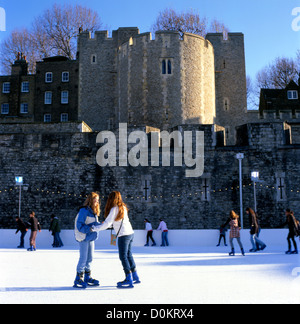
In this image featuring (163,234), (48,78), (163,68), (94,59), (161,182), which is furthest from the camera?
(48,78)

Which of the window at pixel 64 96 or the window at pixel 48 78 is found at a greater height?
the window at pixel 48 78

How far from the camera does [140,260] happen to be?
28.5 ft

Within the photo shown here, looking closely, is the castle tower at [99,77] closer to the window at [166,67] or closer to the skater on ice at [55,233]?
the window at [166,67]

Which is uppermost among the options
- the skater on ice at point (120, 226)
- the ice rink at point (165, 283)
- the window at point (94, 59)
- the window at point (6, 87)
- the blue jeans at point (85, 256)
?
the window at point (94, 59)

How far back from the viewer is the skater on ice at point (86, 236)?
5286mm

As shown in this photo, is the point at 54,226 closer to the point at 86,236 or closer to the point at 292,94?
the point at 86,236

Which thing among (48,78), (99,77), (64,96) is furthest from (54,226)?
(48,78)

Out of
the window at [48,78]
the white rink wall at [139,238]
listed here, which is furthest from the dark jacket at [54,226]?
the window at [48,78]

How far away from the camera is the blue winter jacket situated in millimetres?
5301

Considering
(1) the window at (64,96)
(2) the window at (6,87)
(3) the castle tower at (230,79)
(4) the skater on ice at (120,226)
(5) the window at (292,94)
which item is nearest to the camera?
(4) the skater on ice at (120,226)

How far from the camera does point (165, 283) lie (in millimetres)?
5348

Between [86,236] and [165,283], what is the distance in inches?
49.2
